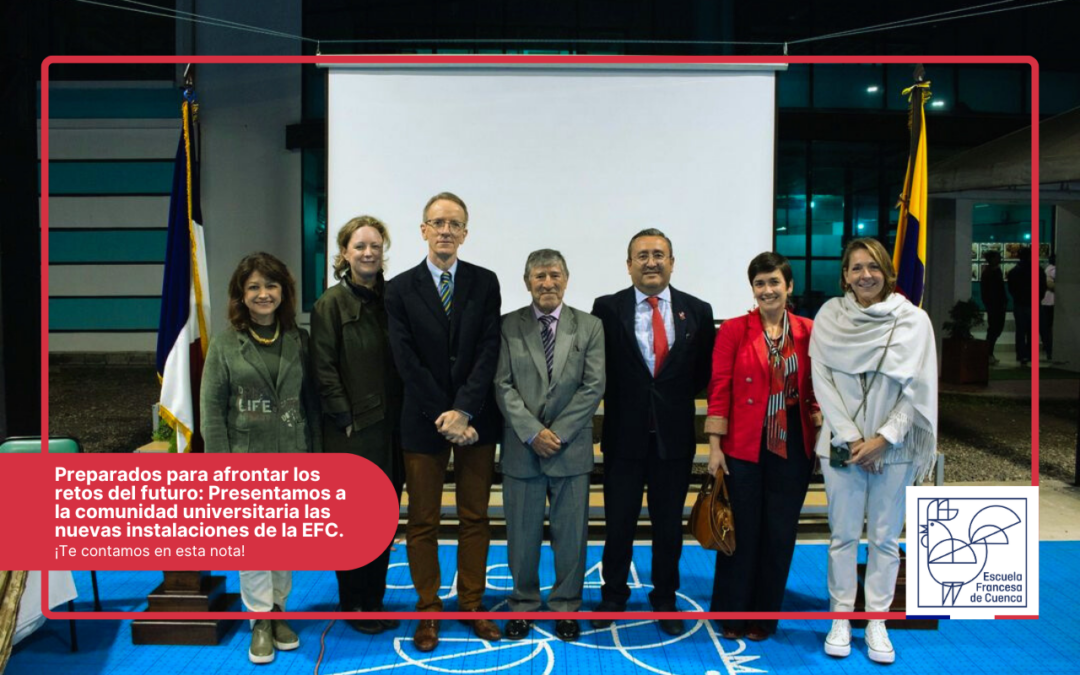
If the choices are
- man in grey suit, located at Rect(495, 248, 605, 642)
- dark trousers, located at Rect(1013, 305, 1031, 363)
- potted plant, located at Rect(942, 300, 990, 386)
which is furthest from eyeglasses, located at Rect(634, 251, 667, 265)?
dark trousers, located at Rect(1013, 305, 1031, 363)

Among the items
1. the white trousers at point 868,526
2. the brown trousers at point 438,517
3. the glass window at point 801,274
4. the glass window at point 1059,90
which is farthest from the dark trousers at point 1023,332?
the brown trousers at point 438,517

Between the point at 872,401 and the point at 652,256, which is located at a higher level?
the point at 652,256

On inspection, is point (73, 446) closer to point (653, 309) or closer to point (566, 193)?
point (653, 309)

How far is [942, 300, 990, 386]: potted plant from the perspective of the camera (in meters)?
8.65

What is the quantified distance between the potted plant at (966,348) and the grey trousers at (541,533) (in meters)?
7.14

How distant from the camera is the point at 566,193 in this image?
14.4 feet

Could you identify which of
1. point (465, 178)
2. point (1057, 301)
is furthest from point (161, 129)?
point (1057, 301)

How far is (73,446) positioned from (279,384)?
0.90 m

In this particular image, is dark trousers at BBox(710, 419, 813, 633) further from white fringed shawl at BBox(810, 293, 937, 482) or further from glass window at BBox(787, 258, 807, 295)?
glass window at BBox(787, 258, 807, 295)

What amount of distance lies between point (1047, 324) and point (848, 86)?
4287 millimetres

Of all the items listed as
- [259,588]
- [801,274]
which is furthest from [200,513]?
[801,274]

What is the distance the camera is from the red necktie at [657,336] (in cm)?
299

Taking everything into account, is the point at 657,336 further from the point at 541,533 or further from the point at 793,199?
the point at 793,199

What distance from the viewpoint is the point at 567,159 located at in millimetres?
4367
